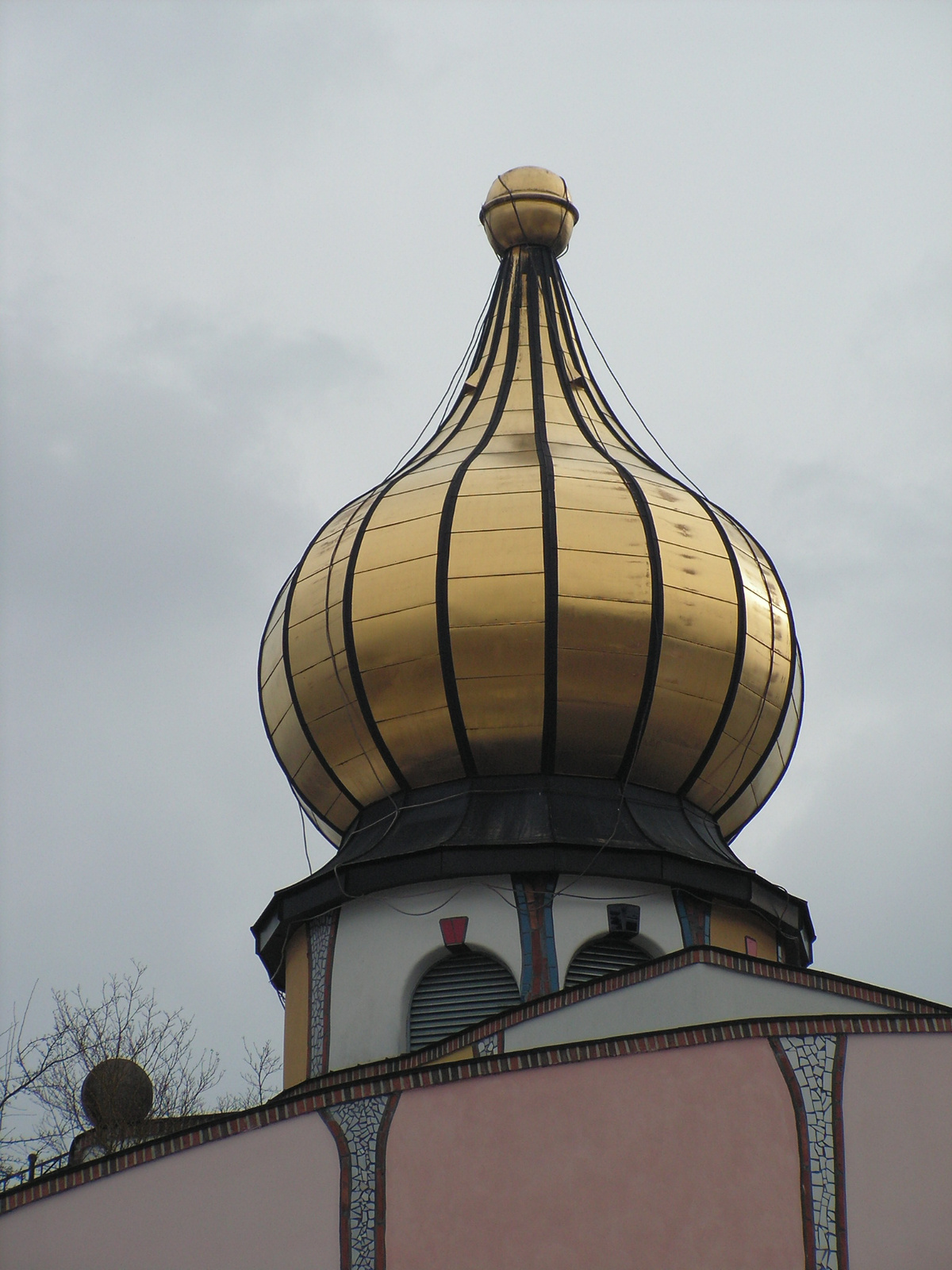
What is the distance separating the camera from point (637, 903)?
1351 centimetres

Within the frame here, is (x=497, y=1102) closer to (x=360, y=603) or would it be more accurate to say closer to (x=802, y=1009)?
(x=802, y=1009)

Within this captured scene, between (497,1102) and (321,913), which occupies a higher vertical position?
(321,913)

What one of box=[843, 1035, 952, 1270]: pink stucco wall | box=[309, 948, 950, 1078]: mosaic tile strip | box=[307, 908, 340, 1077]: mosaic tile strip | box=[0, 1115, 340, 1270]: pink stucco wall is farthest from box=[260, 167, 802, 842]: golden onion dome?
box=[843, 1035, 952, 1270]: pink stucco wall

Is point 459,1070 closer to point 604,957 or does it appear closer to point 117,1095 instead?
point 604,957

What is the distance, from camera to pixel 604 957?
13375 millimetres

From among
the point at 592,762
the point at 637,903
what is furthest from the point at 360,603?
the point at 637,903

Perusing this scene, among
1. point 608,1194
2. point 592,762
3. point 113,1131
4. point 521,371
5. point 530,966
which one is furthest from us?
point 521,371

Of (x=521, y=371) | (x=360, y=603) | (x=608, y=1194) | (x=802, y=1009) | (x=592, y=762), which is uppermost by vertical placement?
(x=521, y=371)

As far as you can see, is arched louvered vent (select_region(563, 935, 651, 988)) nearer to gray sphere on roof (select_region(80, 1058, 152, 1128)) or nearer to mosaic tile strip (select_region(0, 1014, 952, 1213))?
mosaic tile strip (select_region(0, 1014, 952, 1213))

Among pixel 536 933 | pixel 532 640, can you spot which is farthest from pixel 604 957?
pixel 532 640

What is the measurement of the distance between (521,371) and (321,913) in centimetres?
525

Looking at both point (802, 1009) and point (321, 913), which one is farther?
point (321, 913)

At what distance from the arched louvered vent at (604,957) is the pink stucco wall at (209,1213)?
3.35m

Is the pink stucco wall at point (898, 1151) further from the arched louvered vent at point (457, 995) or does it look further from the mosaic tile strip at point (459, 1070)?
the arched louvered vent at point (457, 995)
